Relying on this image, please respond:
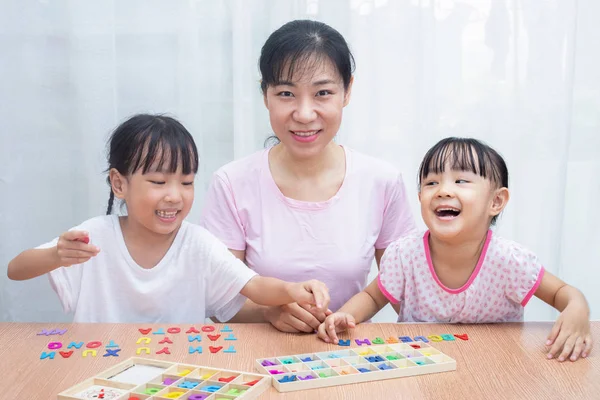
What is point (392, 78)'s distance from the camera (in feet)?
6.69

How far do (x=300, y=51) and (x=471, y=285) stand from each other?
66 cm

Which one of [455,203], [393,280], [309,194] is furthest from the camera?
[309,194]

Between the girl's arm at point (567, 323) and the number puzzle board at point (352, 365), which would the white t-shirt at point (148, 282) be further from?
the girl's arm at point (567, 323)

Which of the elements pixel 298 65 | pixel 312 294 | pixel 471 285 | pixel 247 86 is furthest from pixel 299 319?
pixel 247 86

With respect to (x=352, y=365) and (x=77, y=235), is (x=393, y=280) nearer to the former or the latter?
(x=352, y=365)

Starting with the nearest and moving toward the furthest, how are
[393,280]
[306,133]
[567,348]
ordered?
[567,348] → [393,280] → [306,133]

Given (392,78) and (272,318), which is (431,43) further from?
(272,318)

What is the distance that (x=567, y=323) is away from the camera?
1.20 m

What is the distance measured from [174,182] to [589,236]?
1.44 metres

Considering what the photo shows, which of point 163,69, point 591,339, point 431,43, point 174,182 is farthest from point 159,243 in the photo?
point 431,43

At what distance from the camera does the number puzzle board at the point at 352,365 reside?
99 centimetres

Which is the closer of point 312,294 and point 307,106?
point 312,294

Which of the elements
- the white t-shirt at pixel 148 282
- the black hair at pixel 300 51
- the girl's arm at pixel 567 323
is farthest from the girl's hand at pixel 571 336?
the black hair at pixel 300 51

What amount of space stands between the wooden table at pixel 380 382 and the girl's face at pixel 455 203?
201 mm
